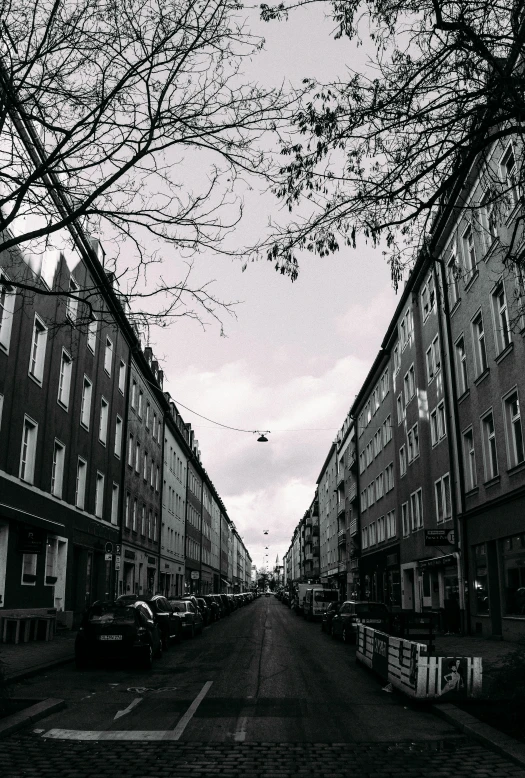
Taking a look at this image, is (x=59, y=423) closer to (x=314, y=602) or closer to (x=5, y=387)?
(x=5, y=387)

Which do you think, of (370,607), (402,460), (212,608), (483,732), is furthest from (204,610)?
(483,732)

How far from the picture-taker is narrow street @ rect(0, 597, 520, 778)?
21.3 ft

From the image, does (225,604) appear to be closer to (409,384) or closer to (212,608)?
(212,608)

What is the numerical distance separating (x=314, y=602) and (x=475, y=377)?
2499 cm

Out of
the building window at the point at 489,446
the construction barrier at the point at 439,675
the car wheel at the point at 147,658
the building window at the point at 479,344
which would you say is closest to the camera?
the construction barrier at the point at 439,675

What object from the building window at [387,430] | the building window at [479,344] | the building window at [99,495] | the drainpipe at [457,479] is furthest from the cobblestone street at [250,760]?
the building window at [387,430]

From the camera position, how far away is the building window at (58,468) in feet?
79.6

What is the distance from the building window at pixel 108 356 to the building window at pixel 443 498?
15726 mm

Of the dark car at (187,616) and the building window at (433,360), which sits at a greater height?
the building window at (433,360)

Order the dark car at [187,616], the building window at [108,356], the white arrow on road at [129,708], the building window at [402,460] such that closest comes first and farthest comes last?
the white arrow on road at [129,708]
the dark car at [187,616]
the building window at [108,356]
the building window at [402,460]

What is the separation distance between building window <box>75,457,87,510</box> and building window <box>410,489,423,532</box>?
15.1 m

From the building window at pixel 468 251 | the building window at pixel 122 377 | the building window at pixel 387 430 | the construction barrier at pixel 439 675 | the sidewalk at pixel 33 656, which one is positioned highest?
the building window at pixel 468 251

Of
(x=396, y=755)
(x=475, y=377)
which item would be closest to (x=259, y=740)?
(x=396, y=755)

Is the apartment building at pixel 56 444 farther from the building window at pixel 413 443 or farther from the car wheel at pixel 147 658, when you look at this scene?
the building window at pixel 413 443
